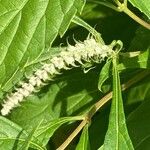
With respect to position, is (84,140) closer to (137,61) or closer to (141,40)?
(137,61)

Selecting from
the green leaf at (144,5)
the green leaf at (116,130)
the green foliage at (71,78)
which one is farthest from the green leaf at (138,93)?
the green leaf at (144,5)

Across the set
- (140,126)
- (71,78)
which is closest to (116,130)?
(140,126)

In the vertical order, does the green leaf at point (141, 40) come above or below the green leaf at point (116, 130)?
above

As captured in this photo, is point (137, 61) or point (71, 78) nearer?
point (137, 61)

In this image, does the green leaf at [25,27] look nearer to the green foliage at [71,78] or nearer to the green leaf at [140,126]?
the green foliage at [71,78]

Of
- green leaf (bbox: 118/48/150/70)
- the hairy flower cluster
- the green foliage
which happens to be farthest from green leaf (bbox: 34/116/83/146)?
green leaf (bbox: 118/48/150/70)

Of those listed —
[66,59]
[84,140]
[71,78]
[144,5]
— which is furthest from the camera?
[71,78]

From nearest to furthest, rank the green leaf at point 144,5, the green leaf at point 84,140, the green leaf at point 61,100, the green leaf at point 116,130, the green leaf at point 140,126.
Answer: the green leaf at point 144,5 < the green leaf at point 116,130 < the green leaf at point 84,140 < the green leaf at point 140,126 < the green leaf at point 61,100
